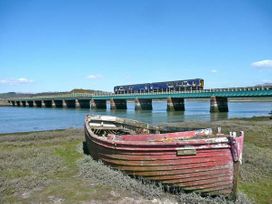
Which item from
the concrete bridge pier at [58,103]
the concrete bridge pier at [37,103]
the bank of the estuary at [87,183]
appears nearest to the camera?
the bank of the estuary at [87,183]

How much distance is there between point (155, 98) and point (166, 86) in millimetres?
7234

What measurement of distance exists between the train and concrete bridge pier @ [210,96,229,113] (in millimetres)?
9391

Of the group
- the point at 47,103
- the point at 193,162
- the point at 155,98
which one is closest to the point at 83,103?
the point at 47,103

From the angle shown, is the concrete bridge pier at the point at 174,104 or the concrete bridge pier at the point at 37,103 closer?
the concrete bridge pier at the point at 174,104

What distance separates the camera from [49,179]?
1176 cm

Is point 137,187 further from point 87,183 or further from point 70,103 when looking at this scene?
point 70,103

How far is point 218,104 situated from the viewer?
76062mm

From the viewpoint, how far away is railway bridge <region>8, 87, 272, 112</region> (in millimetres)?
69875

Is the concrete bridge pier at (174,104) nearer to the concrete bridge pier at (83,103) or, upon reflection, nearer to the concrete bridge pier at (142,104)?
the concrete bridge pier at (142,104)

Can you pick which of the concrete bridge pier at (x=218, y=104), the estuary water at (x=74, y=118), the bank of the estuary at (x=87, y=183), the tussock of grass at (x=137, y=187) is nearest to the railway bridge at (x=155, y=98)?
the concrete bridge pier at (x=218, y=104)

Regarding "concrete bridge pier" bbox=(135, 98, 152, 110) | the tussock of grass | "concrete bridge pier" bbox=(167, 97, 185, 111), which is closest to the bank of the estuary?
the tussock of grass

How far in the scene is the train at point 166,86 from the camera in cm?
8586

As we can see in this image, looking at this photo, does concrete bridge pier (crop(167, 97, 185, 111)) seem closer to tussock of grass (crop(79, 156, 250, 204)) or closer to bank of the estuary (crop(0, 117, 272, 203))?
bank of the estuary (crop(0, 117, 272, 203))

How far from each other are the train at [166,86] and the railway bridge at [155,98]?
3.83m
